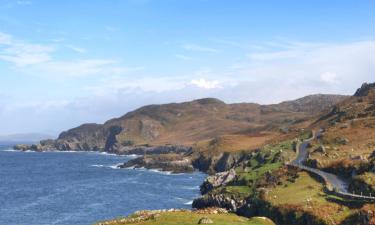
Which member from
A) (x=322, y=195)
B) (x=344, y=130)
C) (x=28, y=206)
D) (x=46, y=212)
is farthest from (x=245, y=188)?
(x=344, y=130)

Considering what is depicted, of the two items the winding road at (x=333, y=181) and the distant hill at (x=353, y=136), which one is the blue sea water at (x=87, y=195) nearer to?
the winding road at (x=333, y=181)

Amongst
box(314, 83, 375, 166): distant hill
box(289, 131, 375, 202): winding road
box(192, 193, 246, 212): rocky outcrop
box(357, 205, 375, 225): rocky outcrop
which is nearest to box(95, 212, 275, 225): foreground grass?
box(357, 205, 375, 225): rocky outcrop

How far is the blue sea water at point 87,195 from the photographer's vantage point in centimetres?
10656

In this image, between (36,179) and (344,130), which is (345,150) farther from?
(36,179)

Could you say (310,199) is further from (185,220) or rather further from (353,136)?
(353,136)

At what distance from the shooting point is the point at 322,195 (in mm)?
78125

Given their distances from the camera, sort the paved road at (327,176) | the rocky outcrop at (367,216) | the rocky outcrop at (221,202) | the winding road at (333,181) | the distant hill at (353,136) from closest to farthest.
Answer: the rocky outcrop at (367,216) < the winding road at (333,181) < the paved road at (327,176) < the rocky outcrop at (221,202) < the distant hill at (353,136)

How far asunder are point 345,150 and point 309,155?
32.4 feet

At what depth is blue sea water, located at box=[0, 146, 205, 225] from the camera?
4195 inches

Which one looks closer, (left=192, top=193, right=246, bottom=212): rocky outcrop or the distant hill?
(left=192, top=193, right=246, bottom=212): rocky outcrop

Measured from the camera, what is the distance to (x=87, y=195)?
137125 mm

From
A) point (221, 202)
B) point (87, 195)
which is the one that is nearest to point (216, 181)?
point (221, 202)

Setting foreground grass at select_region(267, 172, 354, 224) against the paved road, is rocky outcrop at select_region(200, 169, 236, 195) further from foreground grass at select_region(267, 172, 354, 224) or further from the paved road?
foreground grass at select_region(267, 172, 354, 224)

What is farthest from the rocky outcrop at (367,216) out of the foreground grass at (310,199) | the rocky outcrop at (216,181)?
the rocky outcrop at (216,181)
